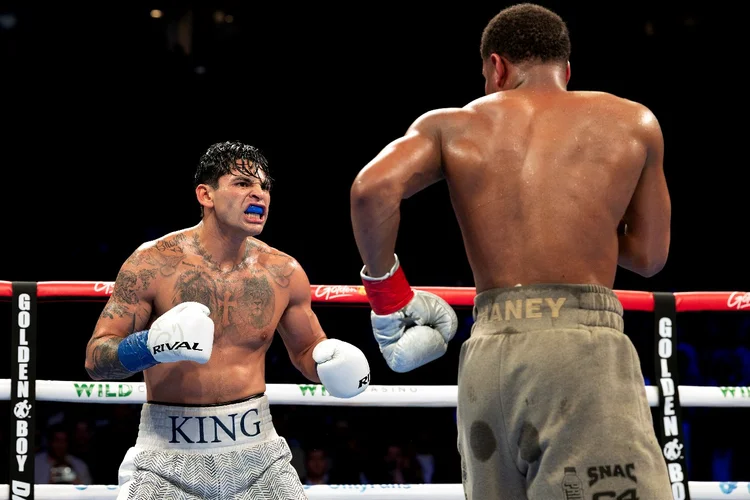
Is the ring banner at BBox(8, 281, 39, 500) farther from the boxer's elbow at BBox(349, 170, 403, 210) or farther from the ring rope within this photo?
the boxer's elbow at BBox(349, 170, 403, 210)

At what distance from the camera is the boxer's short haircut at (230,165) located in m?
2.56

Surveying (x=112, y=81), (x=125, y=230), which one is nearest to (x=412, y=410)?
(x=125, y=230)

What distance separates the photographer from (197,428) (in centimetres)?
228

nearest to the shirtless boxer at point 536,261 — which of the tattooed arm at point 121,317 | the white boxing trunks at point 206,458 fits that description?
the white boxing trunks at point 206,458

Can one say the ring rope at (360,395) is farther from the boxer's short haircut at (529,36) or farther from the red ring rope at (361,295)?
the boxer's short haircut at (529,36)

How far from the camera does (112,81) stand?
6598 millimetres

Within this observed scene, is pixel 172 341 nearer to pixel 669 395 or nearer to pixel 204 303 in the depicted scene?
pixel 204 303

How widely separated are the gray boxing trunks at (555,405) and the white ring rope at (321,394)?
1.25 meters

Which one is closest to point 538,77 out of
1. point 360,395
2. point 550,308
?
point 550,308

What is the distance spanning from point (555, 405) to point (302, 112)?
5.55 meters

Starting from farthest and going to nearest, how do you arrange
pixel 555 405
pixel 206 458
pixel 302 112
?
1. pixel 302 112
2. pixel 206 458
3. pixel 555 405

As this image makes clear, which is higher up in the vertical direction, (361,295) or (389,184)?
(361,295)

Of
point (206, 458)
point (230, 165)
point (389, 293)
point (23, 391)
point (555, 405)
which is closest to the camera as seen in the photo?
point (555, 405)

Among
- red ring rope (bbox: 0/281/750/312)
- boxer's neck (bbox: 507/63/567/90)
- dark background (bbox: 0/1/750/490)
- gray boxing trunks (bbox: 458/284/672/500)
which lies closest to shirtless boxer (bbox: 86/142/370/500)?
red ring rope (bbox: 0/281/750/312)
